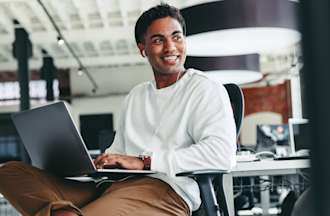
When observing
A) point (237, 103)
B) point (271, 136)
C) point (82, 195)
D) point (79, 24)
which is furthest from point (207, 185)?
point (79, 24)

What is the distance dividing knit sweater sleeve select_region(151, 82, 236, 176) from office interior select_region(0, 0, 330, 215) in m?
0.26

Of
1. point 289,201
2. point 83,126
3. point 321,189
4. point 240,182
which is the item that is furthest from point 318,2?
point 83,126

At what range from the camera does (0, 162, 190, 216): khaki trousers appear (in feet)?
5.23

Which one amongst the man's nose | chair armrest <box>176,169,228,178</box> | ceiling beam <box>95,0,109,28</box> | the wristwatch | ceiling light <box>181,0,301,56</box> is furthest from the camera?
ceiling beam <box>95,0,109,28</box>

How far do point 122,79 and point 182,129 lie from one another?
17.6 meters

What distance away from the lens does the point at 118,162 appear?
69.8 inches

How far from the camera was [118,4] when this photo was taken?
12320 millimetres

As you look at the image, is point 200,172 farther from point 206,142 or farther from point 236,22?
point 236,22

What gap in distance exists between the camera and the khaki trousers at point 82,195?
159 centimetres

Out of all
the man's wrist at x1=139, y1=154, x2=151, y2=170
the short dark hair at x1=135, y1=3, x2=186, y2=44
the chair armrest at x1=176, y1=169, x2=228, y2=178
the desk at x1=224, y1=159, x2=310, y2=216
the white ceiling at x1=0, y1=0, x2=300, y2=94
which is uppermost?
the white ceiling at x1=0, y1=0, x2=300, y2=94

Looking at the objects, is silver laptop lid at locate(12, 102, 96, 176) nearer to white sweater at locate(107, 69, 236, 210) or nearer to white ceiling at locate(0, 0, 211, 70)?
white sweater at locate(107, 69, 236, 210)

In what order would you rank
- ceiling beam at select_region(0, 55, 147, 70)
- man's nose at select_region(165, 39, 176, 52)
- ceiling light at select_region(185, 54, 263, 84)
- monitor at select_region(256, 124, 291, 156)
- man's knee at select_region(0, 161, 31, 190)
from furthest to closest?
ceiling beam at select_region(0, 55, 147, 70), ceiling light at select_region(185, 54, 263, 84), monitor at select_region(256, 124, 291, 156), man's nose at select_region(165, 39, 176, 52), man's knee at select_region(0, 161, 31, 190)

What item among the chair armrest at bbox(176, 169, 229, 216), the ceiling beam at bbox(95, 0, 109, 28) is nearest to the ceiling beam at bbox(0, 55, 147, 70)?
the ceiling beam at bbox(95, 0, 109, 28)

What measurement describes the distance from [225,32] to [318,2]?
15.5 ft
